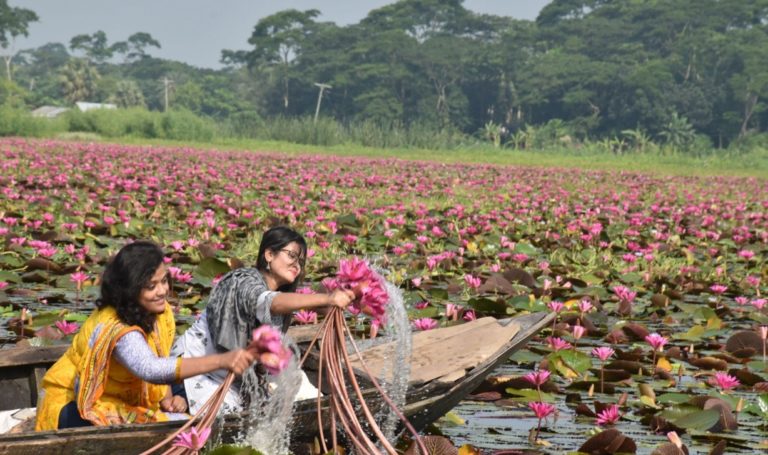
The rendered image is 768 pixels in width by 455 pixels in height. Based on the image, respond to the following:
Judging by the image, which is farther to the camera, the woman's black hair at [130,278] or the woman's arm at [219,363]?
the woman's black hair at [130,278]

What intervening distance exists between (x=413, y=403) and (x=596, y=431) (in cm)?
70

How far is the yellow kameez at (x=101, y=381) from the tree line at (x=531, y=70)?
131ft

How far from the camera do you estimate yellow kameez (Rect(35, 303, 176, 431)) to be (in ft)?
9.93

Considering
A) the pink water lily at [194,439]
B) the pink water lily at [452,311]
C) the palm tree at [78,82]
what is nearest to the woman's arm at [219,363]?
the pink water lily at [194,439]

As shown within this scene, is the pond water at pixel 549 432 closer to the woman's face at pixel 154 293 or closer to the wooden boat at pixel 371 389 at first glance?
the wooden boat at pixel 371 389

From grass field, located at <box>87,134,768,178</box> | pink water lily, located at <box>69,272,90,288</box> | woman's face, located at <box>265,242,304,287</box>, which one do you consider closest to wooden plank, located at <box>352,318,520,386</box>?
woman's face, located at <box>265,242,304,287</box>

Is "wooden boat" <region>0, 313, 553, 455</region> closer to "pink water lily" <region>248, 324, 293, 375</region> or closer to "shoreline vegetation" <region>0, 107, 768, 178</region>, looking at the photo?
"pink water lily" <region>248, 324, 293, 375</region>

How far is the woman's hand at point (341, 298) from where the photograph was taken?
9.22 feet

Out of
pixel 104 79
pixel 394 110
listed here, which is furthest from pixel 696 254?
pixel 104 79

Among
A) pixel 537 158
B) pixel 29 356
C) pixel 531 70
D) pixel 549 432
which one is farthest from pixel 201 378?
pixel 531 70

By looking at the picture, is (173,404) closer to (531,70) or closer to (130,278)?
(130,278)

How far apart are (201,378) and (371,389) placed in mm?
652

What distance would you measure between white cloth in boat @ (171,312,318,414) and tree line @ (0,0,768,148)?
3956 cm

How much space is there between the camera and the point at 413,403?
11.3ft
